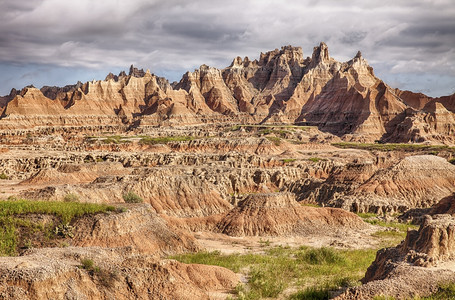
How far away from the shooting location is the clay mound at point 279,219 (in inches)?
1969

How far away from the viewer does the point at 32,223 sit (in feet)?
108

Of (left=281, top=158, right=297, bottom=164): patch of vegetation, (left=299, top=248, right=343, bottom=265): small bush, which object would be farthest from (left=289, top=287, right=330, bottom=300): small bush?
(left=281, top=158, right=297, bottom=164): patch of vegetation

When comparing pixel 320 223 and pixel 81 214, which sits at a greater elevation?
pixel 81 214

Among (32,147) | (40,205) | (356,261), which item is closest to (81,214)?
(40,205)

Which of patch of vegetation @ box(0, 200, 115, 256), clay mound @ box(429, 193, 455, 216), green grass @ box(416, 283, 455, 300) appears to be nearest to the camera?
green grass @ box(416, 283, 455, 300)

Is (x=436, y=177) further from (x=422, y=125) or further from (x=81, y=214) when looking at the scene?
(x=422, y=125)

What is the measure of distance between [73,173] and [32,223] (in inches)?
1552

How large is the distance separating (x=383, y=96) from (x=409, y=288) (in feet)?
574

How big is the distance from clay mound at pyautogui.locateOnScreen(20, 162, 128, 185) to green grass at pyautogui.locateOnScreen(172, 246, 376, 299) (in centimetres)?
3372

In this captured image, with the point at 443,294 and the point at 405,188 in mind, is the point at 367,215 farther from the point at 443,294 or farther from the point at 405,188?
the point at 443,294

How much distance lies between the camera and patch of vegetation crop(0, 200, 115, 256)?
31.0 meters

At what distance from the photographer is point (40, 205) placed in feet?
118

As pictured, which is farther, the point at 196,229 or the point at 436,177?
the point at 436,177

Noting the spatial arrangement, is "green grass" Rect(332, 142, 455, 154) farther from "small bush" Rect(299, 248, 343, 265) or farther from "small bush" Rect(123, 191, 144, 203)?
"small bush" Rect(123, 191, 144, 203)
